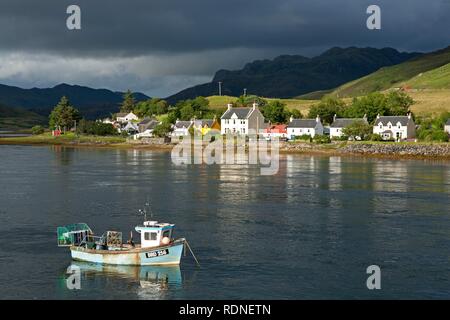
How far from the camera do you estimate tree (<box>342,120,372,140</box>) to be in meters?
164

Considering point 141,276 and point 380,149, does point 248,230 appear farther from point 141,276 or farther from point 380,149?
point 380,149

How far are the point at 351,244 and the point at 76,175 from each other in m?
63.6

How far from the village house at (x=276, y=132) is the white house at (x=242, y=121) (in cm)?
364

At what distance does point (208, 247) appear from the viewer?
46625 mm

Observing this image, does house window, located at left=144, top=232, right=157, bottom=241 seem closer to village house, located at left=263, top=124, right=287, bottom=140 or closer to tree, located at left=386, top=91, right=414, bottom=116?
village house, located at left=263, top=124, right=287, bottom=140

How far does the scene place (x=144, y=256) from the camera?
41875mm

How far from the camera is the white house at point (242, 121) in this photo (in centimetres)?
19225

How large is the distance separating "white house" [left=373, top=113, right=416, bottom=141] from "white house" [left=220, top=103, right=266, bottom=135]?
138ft

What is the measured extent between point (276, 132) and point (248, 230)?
136057mm

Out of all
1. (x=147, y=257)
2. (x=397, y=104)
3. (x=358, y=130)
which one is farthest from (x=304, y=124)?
(x=147, y=257)

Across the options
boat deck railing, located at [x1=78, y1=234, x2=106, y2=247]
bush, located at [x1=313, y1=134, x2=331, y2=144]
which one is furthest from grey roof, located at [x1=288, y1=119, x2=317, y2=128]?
boat deck railing, located at [x1=78, y1=234, x2=106, y2=247]
